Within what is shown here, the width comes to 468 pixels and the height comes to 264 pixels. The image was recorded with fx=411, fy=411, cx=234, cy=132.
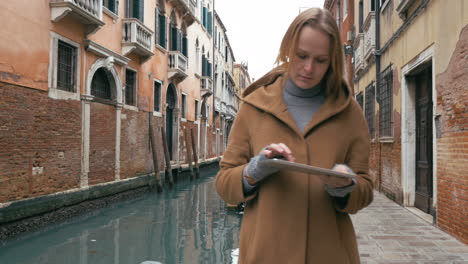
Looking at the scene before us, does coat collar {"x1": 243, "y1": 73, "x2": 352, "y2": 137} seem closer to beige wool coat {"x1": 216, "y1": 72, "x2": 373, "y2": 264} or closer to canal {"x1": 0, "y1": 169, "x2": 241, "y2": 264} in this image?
beige wool coat {"x1": 216, "y1": 72, "x2": 373, "y2": 264}

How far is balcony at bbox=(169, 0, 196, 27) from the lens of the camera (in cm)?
1551

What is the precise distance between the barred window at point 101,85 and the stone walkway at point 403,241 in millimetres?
6625

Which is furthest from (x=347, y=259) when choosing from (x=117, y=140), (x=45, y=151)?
(x=117, y=140)

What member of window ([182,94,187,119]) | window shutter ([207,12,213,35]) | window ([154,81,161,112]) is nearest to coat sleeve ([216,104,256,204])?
window ([154,81,161,112])

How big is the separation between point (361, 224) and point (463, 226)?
134 cm

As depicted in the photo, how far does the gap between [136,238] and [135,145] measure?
18.0 ft

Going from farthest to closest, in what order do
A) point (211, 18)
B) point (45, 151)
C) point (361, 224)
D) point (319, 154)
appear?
point (211, 18) → point (45, 151) → point (361, 224) → point (319, 154)

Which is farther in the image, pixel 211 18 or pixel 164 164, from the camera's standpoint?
pixel 211 18

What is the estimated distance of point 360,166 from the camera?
1.24m

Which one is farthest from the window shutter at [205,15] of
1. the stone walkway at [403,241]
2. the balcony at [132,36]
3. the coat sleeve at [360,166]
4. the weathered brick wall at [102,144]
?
the coat sleeve at [360,166]

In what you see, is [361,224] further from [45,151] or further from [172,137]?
[172,137]

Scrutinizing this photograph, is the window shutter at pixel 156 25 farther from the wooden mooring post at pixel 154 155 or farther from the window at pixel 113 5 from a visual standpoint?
the window at pixel 113 5

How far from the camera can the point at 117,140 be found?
10.4 m

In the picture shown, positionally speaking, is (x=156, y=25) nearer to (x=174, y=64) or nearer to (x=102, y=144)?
(x=174, y=64)
